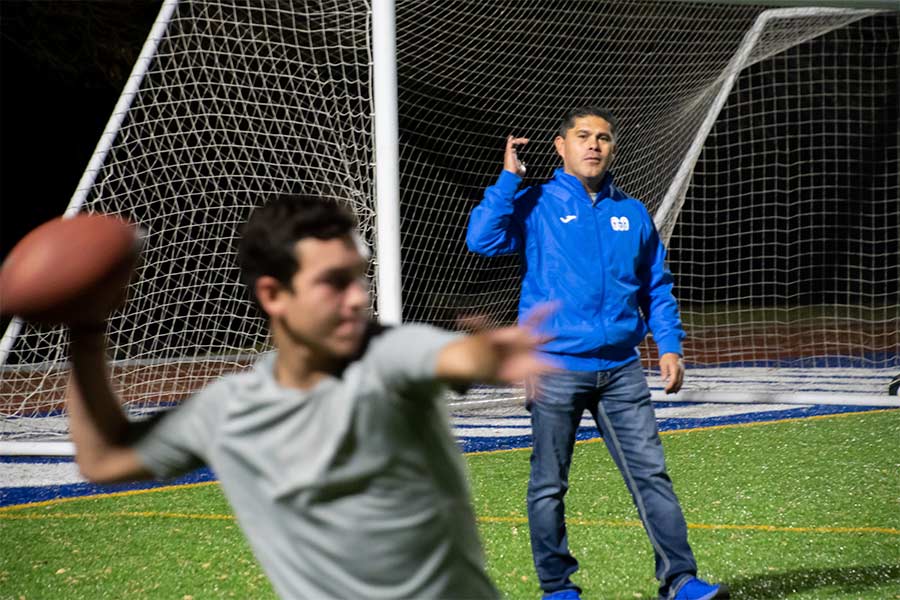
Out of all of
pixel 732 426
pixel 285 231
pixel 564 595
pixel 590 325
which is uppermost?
pixel 285 231

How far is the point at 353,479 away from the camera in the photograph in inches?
82.3

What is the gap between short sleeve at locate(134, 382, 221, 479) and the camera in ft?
7.38

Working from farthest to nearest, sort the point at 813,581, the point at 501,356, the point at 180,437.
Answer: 1. the point at 813,581
2. the point at 180,437
3. the point at 501,356

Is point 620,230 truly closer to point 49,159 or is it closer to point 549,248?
point 549,248

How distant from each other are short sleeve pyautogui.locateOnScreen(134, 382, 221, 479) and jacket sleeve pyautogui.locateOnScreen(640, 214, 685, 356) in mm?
2408

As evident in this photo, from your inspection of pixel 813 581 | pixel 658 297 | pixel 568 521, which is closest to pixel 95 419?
pixel 658 297

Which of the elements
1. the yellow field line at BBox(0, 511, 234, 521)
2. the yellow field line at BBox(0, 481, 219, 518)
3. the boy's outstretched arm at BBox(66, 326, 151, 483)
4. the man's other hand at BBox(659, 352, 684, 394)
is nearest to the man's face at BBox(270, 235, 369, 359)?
the boy's outstretched arm at BBox(66, 326, 151, 483)

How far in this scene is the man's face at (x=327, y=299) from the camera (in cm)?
206

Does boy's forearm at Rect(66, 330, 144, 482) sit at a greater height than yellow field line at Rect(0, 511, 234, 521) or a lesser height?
greater

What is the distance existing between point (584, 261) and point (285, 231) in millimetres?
2390

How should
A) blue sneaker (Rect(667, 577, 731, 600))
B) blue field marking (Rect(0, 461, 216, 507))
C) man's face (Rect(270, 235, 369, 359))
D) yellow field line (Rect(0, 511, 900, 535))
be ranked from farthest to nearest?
blue field marking (Rect(0, 461, 216, 507)), yellow field line (Rect(0, 511, 900, 535)), blue sneaker (Rect(667, 577, 731, 600)), man's face (Rect(270, 235, 369, 359))

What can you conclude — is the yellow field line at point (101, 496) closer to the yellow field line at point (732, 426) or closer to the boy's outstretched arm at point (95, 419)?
the yellow field line at point (732, 426)

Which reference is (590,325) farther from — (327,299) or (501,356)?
(501,356)

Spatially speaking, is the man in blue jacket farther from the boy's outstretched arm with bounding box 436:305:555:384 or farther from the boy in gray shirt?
the boy's outstretched arm with bounding box 436:305:555:384
